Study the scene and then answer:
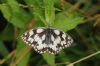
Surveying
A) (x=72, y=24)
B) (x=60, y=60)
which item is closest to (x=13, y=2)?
(x=72, y=24)

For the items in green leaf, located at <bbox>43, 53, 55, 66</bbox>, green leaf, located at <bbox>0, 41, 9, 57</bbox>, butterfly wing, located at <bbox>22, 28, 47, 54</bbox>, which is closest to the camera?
butterfly wing, located at <bbox>22, 28, 47, 54</bbox>

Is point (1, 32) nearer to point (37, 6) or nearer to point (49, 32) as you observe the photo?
point (37, 6)

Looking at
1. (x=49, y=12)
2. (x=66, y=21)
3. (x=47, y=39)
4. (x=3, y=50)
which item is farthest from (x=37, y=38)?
(x=3, y=50)

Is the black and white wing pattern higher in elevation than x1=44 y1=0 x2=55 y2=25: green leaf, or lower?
lower

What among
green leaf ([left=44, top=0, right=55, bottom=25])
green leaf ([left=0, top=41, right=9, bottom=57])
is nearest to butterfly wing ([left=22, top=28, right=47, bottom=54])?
green leaf ([left=44, top=0, right=55, bottom=25])

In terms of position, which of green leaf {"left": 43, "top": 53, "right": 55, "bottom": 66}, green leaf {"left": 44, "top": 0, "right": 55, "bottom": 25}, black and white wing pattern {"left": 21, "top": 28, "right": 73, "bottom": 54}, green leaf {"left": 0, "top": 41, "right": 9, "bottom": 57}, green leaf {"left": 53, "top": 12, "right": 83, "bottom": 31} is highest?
green leaf {"left": 44, "top": 0, "right": 55, "bottom": 25}

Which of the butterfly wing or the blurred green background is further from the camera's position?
the blurred green background

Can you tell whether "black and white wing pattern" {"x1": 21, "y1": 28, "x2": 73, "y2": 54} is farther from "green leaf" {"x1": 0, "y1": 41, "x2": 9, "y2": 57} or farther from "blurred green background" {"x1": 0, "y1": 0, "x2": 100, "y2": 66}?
"green leaf" {"x1": 0, "y1": 41, "x2": 9, "y2": 57}

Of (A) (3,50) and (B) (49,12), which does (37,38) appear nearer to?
(B) (49,12)
